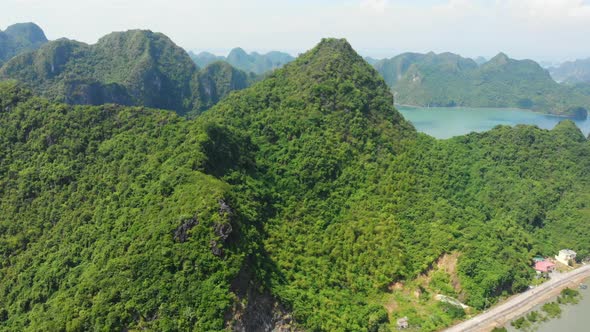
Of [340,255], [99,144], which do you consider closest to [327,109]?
[340,255]

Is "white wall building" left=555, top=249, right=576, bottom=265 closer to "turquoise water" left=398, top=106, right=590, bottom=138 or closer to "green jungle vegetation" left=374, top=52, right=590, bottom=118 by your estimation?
"turquoise water" left=398, top=106, right=590, bottom=138

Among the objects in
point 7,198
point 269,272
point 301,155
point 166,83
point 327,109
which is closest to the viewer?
point 269,272

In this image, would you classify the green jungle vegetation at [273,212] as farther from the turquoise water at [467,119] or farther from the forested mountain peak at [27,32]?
the forested mountain peak at [27,32]

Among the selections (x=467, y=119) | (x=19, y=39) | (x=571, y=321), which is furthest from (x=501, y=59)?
(x=19, y=39)

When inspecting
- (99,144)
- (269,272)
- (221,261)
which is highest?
(99,144)

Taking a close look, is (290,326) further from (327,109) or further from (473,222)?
(327,109)

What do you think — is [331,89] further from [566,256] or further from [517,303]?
[566,256]

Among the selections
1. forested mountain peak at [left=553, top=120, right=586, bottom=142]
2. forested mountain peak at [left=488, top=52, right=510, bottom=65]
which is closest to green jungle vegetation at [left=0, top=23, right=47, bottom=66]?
forested mountain peak at [left=553, top=120, right=586, bottom=142]
